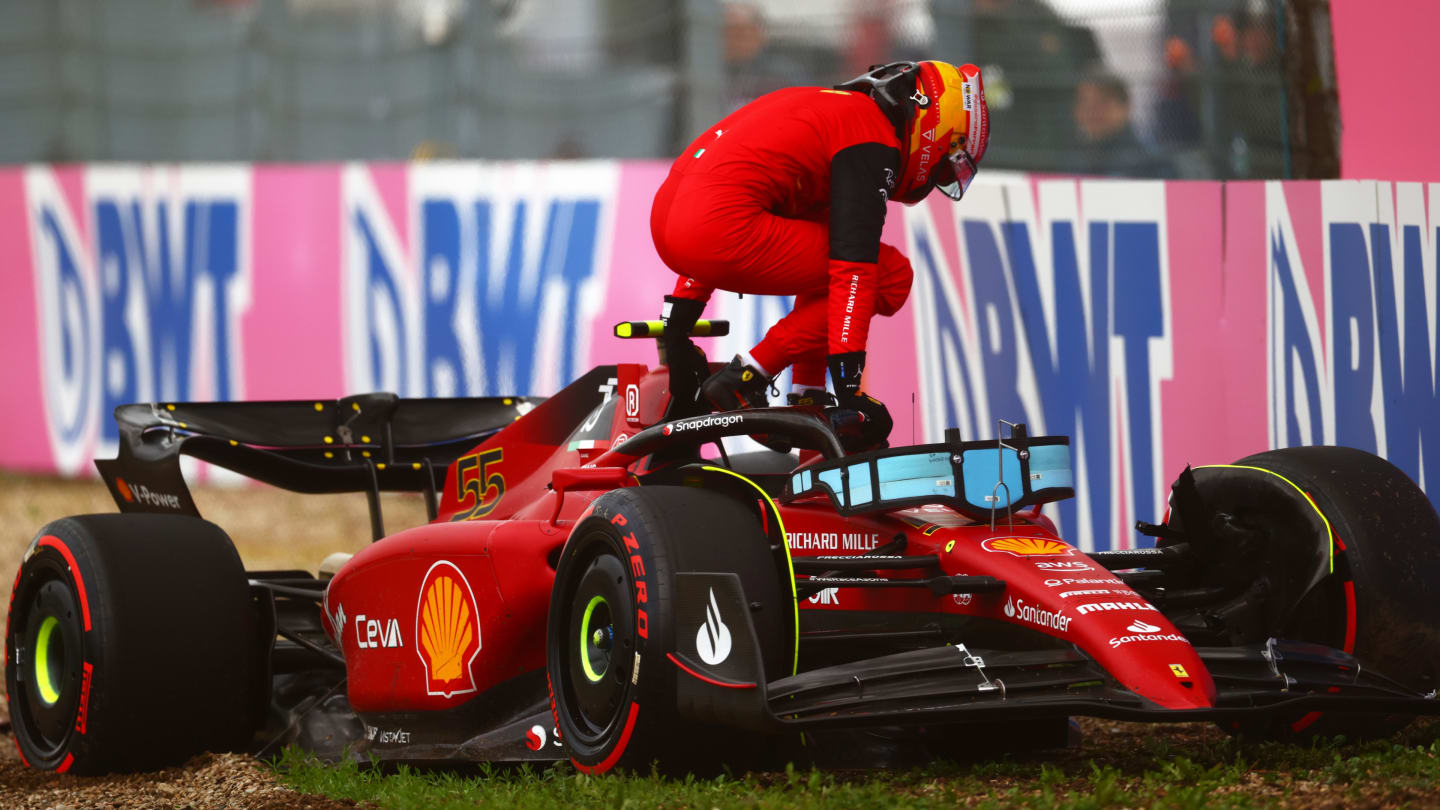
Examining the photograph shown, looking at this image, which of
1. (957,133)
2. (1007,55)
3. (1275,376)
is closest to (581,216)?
(1007,55)

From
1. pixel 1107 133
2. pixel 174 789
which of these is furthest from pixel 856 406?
pixel 1107 133

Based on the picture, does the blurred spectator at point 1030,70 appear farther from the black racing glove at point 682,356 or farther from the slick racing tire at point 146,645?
the slick racing tire at point 146,645

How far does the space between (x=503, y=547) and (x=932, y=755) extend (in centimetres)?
143

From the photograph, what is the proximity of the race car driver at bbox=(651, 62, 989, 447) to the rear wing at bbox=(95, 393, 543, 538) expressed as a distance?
1995 millimetres

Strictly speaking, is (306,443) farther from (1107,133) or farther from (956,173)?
(1107,133)

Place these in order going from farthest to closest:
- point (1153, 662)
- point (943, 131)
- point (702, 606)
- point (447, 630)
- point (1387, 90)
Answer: point (1387, 90), point (943, 131), point (447, 630), point (702, 606), point (1153, 662)

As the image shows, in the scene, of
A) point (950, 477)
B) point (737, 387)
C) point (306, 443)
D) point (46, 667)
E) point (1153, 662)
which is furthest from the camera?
point (306, 443)

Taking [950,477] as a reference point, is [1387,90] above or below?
above

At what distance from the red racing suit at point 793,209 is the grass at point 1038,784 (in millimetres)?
1379

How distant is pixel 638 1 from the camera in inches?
473

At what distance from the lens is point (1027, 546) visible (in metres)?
4.90

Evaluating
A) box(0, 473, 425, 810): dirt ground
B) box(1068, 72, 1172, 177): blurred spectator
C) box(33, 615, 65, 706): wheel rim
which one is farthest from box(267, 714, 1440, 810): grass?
box(1068, 72, 1172, 177): blurred spectator

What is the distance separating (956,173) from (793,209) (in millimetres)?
593

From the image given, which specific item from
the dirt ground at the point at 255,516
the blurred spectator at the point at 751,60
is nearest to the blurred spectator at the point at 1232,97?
the blurred spectator at the point at 751,60
